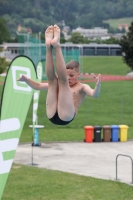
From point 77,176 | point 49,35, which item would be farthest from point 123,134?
point 49,35

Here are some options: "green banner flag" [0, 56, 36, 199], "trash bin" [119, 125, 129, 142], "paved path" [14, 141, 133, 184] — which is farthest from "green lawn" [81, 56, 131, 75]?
"green banner flag" [0, 56, 36, 199]

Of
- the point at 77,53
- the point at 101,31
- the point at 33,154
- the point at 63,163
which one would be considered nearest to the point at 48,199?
the point at 63,163

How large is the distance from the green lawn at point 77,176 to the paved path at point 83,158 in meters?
0.86

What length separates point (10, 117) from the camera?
454 inches

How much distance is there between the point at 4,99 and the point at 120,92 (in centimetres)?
3495

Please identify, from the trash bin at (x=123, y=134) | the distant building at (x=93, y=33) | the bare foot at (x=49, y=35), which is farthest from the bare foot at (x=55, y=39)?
the distant building at (x=93, y=33)

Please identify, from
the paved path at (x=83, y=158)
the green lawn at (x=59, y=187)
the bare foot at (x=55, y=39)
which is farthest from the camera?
the paved path at (x=83, y=158)

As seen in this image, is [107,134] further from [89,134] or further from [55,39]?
[55,39]

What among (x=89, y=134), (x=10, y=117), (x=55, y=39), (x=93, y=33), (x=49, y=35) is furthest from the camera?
(x=93, y=33)

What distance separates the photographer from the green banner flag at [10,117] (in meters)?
11.3

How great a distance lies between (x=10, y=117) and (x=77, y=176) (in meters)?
9.34

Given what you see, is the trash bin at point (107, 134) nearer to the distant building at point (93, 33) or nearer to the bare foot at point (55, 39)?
the bare foot at point (55, 39)

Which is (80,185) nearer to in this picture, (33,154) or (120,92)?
(33,154)

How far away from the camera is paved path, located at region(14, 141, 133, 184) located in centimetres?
2139
